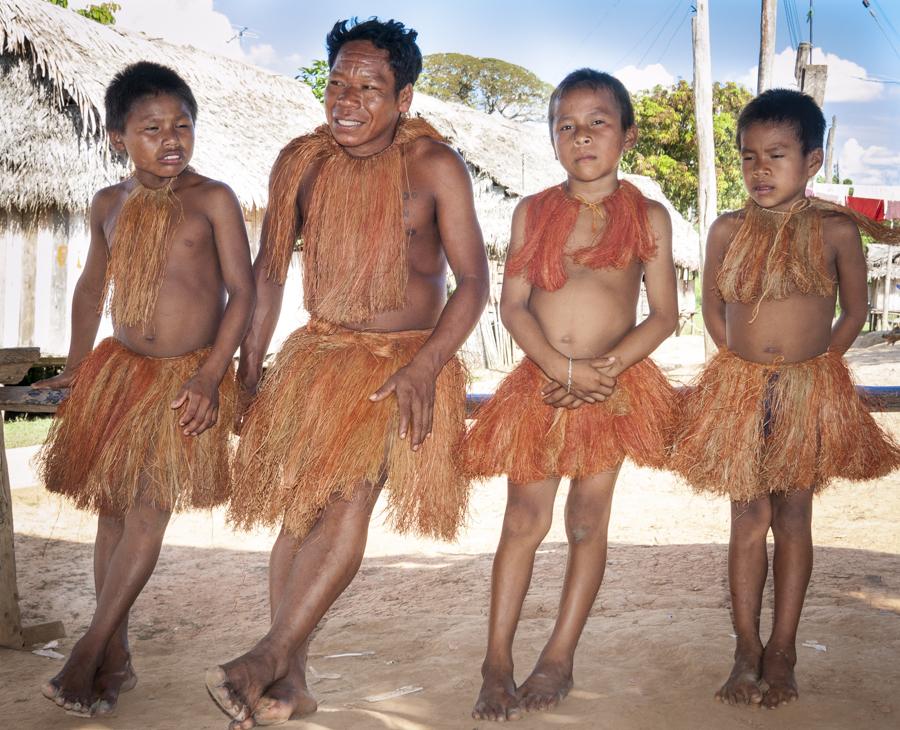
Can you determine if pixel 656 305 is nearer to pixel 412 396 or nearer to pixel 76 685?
pixel 412 396

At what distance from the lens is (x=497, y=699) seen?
263 cm

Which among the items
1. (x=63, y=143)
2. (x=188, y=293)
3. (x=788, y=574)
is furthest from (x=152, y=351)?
(x=63, y=143)

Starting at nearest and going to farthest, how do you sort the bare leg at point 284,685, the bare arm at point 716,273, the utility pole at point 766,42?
1. the bare leg at point 284,685
2. the bare arm at point 716,273
3. the utility pole at point 766,42

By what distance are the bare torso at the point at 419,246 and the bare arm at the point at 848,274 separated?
124 cm

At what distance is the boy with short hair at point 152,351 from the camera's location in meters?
2.86

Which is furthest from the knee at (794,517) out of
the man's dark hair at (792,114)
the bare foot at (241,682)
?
the bare foot at (241,682)

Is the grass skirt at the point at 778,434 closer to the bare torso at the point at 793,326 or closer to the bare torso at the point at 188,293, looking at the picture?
the bare torso at the point at 793,326

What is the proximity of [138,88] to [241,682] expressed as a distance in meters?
1.87

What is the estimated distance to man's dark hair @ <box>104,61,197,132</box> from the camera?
3.04 m

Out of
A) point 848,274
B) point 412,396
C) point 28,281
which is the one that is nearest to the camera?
point 412,396

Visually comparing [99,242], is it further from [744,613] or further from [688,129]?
[688,129]

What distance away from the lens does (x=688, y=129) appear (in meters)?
23.3

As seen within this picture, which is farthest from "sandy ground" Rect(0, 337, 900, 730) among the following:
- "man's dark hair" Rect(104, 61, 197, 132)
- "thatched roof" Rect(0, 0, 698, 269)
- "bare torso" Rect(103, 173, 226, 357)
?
"thatched roof" Rect(0, 0, 698, 269)

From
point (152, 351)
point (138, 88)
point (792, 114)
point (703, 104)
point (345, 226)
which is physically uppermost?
point (703, 104)
